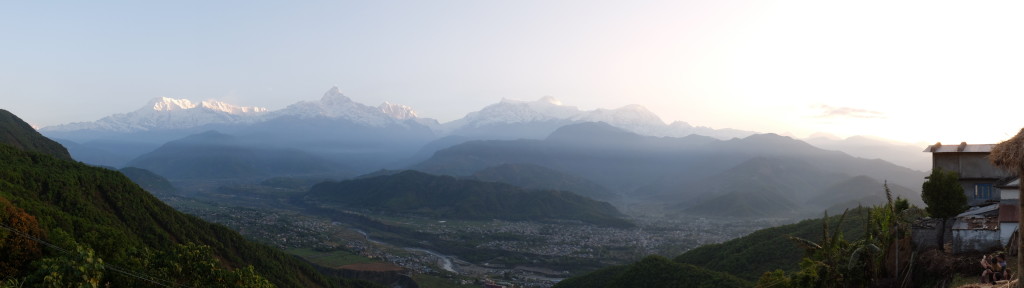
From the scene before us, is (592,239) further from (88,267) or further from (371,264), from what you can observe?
(88,267)

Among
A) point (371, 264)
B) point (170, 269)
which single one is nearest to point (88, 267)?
point (170, 269)

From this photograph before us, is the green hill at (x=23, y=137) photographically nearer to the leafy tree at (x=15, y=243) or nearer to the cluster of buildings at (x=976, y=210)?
the leafy tree at (x=15, y=243)

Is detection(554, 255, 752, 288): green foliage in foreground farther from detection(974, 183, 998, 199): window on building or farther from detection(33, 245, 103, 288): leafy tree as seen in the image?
detection(33, 245, 103, 288): leafy tree

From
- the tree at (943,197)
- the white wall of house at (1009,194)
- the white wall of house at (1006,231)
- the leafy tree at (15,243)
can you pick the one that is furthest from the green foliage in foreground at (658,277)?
the leafy tree at (15,243)

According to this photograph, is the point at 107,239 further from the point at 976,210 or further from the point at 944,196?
the point at 976,210

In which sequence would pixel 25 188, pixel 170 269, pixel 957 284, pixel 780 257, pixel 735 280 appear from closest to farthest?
pixel 957 284
pixel 170 269
pixel 25 188
pixel 735 280
pixel 780 257

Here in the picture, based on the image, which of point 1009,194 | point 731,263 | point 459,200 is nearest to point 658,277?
point 731,263

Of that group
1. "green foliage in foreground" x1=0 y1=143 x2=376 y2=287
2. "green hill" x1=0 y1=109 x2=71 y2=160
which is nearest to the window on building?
"green foliage in foreground" x1=0 y1=143 x2=376 y2=287

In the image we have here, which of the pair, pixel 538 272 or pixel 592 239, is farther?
pixel 592 239
